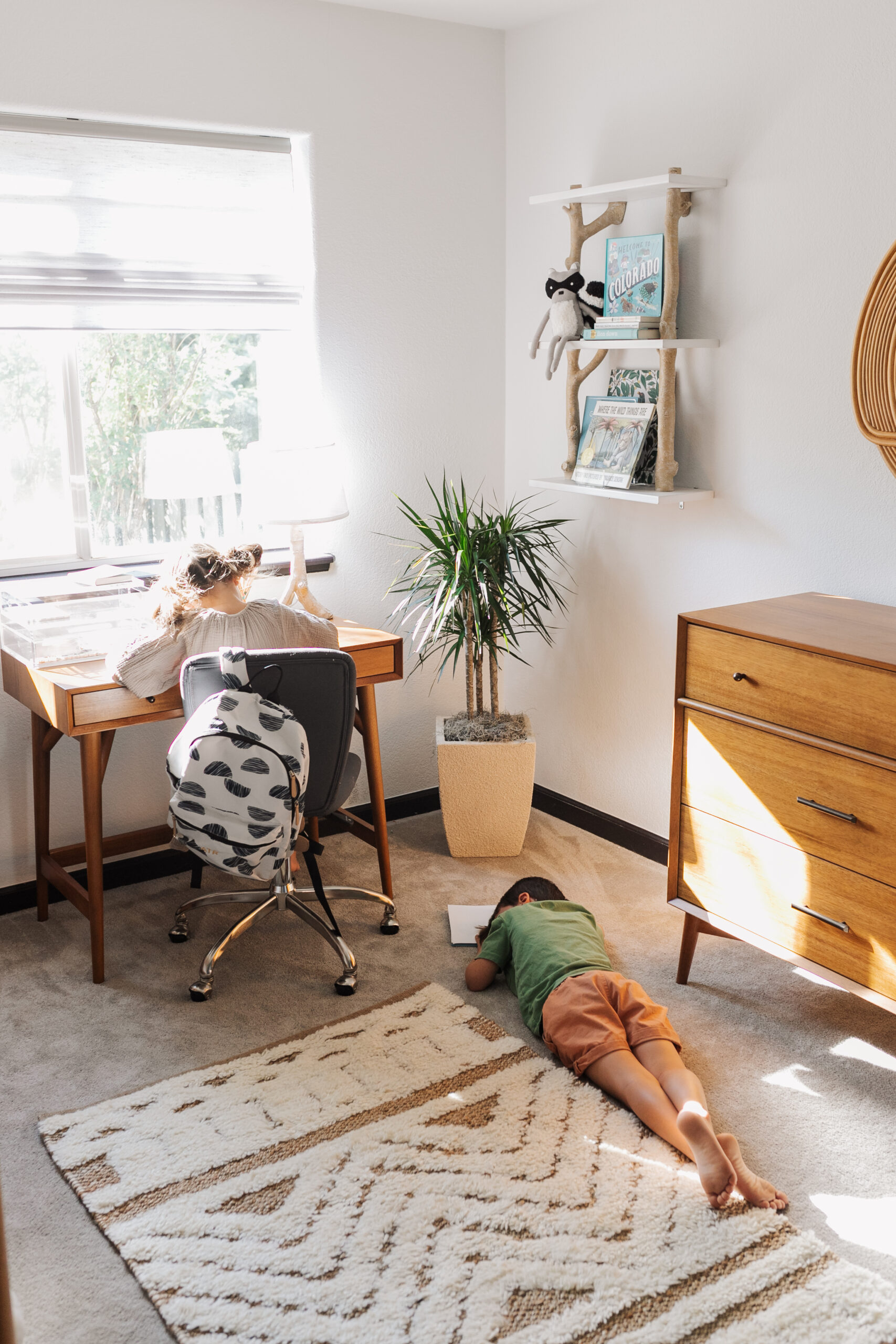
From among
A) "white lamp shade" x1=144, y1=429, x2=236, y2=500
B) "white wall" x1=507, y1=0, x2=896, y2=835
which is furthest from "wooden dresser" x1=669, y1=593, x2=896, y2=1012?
"white lamp shade" x1=144, y1=429, x2=236, y2=500

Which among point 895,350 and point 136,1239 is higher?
point 895,350

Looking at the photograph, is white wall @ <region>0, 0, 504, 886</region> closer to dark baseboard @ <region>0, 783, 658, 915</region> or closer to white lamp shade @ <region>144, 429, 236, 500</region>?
dark baseboard @ <region>0, 783, 658, 915</region>

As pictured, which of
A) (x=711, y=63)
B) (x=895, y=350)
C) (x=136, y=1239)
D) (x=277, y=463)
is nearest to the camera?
(x=136, y=1239)

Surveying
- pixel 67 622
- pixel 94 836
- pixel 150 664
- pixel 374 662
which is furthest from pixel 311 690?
pixel 67 622

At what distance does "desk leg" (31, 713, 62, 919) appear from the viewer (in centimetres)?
306

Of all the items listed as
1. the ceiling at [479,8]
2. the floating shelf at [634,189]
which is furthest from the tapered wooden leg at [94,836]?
the ceiling at [479,8]

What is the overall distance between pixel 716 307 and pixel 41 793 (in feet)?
7.36

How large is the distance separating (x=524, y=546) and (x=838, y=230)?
1.25 meters

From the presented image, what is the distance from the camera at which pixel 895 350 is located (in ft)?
8.09

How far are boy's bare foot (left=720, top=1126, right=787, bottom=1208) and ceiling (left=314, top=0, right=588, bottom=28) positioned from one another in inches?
121

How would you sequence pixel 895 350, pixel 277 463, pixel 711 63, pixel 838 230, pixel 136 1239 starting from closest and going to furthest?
pixel 136 1239, pixel 895 350, pixel 838 230, pixel 711 63, pixel 277 463

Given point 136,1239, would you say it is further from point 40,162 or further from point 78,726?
point 40,162

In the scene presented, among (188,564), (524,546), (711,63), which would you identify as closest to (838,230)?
(711,63)

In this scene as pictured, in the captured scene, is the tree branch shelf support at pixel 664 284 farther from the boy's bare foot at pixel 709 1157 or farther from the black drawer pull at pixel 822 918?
the boy's bare foot at pixel 709 1157
